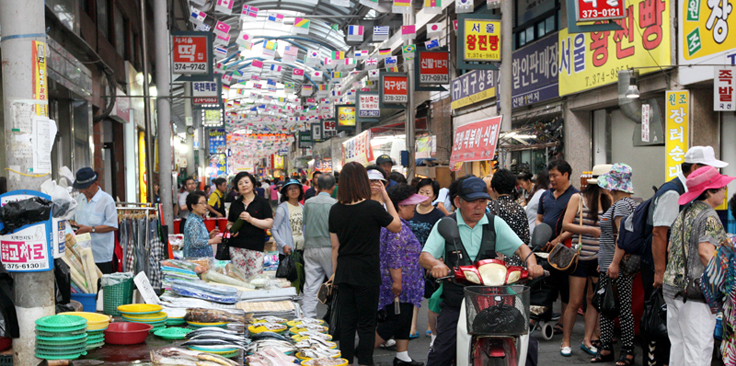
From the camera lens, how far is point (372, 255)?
4984 mm

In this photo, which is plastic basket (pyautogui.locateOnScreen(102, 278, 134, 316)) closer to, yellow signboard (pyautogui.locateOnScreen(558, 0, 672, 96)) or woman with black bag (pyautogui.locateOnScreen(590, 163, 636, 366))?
woman with black bag (pyautogui.locateOnScreen(590, 163, 636, 366))

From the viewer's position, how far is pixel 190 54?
555 inches

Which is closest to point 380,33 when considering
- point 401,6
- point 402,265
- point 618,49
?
point 401,6

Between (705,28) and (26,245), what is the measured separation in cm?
952

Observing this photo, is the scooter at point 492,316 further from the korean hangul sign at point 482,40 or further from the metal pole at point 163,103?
the metal pole at point 163,103

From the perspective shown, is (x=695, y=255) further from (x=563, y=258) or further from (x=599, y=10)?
(x=599, y=10)

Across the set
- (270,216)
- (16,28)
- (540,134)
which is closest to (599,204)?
(270,216)

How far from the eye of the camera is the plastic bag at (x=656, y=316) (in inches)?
202

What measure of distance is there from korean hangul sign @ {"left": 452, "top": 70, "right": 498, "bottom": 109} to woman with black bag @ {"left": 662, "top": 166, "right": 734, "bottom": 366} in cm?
1347

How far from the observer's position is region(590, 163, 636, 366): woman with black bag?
5742mm

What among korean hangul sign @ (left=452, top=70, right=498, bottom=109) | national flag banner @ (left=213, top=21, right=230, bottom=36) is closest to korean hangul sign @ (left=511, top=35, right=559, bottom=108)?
korean hangul sign @ (left=452, top=70, right=498, bottom=109)

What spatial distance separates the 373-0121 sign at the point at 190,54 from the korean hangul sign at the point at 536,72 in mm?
7945

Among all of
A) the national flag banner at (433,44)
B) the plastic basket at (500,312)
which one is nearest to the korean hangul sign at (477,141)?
the national flag banner at (433,44)

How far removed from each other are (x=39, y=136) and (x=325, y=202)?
3.57m
